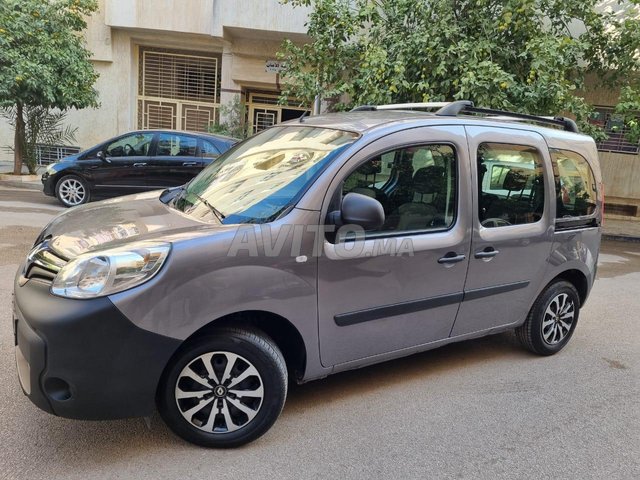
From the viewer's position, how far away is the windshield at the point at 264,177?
2.94 meters

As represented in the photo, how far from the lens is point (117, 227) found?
2914mm

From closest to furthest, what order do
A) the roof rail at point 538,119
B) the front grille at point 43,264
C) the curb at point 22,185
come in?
1. the front grille at point 43,264
2. the roof rail at point 538,119
3. the curb at point 22,185

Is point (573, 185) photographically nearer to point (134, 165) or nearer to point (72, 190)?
point (134, 165)

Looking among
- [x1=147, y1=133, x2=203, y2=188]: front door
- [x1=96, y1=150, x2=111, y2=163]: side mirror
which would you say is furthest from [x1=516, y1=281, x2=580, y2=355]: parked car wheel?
[x1=96, y1=150, x2=111, y2=163]: side mirror

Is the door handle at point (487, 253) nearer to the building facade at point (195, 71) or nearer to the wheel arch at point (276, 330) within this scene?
the wheel arch at point (276, 330)

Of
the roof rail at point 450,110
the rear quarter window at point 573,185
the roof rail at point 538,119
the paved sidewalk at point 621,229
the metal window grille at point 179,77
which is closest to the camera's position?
the roof rail at point 450,110

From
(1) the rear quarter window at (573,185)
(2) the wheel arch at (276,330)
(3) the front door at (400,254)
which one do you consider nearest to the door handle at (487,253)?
(3) the front door at (400,254)

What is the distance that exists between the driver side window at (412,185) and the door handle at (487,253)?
32cm

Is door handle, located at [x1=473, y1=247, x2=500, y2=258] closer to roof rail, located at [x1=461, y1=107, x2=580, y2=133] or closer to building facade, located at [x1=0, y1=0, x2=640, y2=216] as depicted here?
roof rail, located at [x1=461, y1=107, x2=580, y2=133]

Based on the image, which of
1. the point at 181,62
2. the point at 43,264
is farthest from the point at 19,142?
the point at 43,264

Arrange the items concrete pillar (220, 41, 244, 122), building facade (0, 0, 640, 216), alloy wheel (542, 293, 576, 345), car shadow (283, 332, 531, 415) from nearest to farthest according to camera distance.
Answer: car shadow (283, 332, 531, 415) → alloy wheel (542, 293, 576, 345) → building facade (0, 0, 640, 216) → concrete pillar (220, 41, 244, 122)

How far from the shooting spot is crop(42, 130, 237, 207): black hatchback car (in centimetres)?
948

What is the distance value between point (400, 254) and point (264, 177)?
959 millimetres

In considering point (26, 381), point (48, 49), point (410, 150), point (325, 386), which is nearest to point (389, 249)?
point (410, 150)
